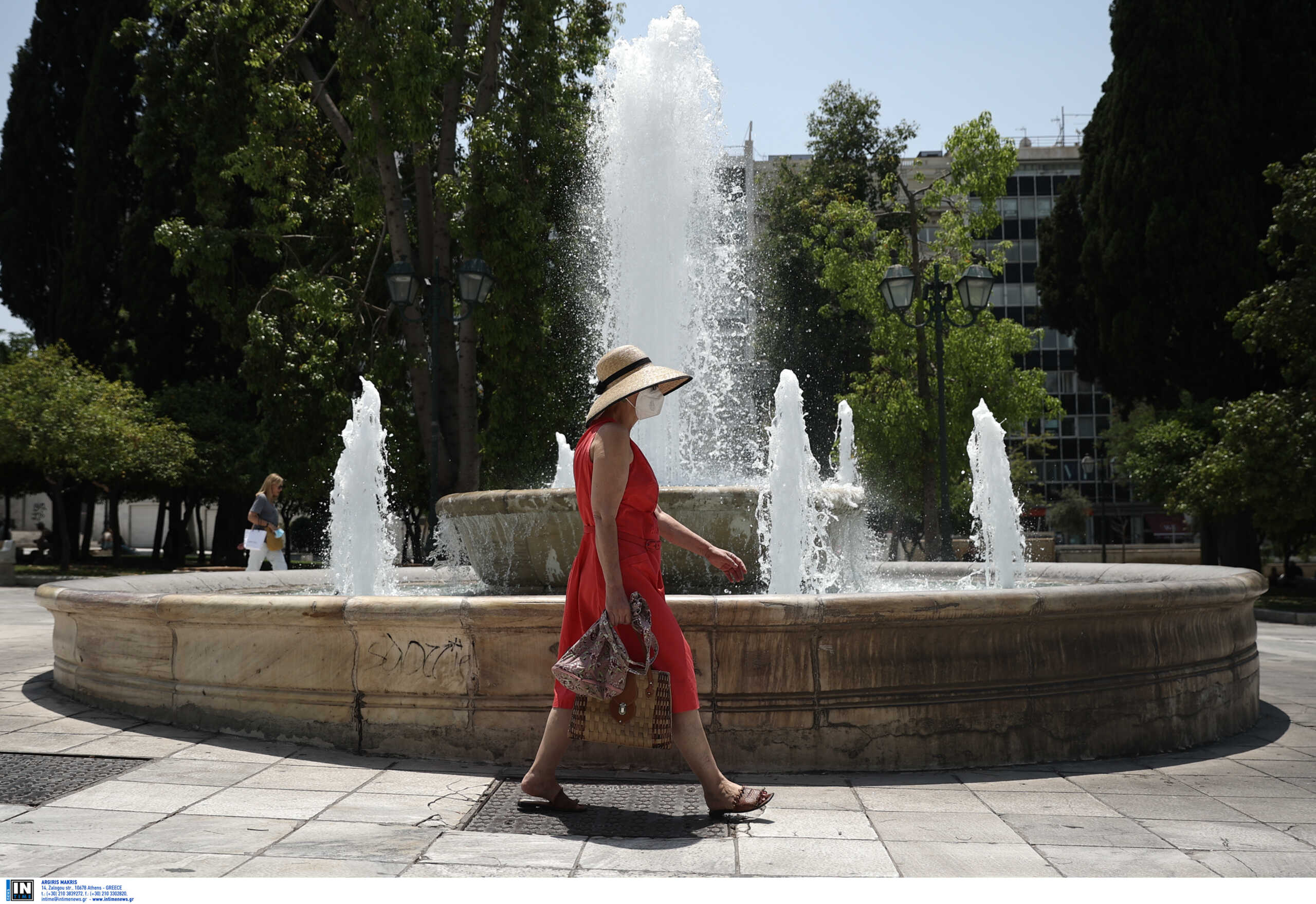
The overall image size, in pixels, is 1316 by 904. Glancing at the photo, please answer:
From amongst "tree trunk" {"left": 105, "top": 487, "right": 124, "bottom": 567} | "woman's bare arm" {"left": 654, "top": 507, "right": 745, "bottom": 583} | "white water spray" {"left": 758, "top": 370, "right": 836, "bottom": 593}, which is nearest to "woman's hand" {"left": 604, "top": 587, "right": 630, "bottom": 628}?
"woman's bare arm" {"left": 654, "top": 507, "right": 745, "bottom": 583}

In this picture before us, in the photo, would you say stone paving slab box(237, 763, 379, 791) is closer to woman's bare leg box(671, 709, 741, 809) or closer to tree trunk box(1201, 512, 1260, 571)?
woman's bare leg box(671, 709, 741, 809)

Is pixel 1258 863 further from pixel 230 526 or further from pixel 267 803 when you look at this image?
pixel 230 526

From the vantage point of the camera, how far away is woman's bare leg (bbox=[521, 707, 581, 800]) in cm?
388

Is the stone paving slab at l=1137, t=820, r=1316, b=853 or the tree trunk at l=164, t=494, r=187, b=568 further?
the tree trunk at l=164, t=494, r=187, b=568

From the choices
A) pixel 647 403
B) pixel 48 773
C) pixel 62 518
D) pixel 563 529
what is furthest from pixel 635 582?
pixel 62 518

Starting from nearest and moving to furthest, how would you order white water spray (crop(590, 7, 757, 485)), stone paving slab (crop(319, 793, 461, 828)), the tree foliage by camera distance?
stone paving slab (crop(319, 793, 461, 828)) < white water spray (crop(590, 7, 757, 485)) < the tree foliage

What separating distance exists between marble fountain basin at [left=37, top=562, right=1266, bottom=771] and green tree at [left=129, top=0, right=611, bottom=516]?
12.9 meters

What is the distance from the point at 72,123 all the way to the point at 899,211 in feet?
81.5

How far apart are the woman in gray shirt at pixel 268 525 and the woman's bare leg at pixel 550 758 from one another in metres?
7.70

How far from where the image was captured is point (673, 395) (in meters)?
11.3

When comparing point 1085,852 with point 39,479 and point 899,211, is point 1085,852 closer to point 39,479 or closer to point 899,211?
point 899,211

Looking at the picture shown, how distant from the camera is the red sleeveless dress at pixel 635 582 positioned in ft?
12.4

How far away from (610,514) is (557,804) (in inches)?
42.7

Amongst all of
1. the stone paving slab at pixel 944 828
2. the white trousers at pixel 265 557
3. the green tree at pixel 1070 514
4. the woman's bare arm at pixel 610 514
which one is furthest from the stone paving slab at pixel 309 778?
the green tree at pixel 1070 514
